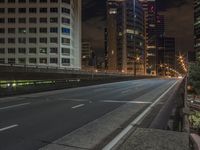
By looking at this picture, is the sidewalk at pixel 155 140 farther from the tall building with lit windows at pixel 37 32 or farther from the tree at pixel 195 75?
the tall building with lit windows at pixel 37 32

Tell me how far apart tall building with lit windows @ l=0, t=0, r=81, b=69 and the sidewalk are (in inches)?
4696

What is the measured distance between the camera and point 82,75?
87438mm

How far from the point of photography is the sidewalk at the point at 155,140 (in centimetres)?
912

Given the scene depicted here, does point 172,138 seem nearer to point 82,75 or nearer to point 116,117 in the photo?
point 116,117

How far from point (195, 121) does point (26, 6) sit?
130 m

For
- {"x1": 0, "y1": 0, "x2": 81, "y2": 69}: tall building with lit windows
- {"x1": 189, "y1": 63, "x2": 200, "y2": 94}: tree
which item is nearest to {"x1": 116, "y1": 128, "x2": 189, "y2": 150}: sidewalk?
{"x1": 189, "y1": 63, "x2": 200, "y2": 94}: tree

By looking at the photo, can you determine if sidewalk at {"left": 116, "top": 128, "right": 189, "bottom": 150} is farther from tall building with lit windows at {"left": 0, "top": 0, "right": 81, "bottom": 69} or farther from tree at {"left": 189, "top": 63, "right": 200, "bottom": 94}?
tall building with lit windows at {"left": 0, "top": 0, "right": 81, "bottom": 69}

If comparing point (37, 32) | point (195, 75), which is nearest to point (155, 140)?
point (195, 75)

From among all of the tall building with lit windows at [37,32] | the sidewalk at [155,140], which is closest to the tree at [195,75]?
the sidewalk at [155,140]

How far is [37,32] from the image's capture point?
136 m

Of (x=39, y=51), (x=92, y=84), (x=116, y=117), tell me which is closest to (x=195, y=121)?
(x=116, y=117)

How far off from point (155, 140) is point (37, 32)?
12896cm

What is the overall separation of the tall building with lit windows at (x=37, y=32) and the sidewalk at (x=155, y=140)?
11929 centimetres

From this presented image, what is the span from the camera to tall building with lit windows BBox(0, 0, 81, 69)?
5202 inches
